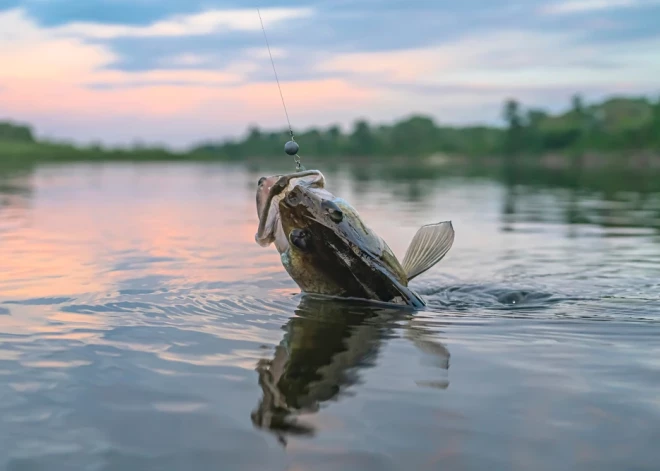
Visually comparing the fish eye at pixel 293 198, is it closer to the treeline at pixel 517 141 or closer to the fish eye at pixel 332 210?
the fish eye at pixel 332 210

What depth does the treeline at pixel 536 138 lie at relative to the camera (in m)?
127

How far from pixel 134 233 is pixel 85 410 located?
10.6 meters

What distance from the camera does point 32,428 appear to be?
4.27m

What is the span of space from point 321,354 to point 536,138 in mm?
149311

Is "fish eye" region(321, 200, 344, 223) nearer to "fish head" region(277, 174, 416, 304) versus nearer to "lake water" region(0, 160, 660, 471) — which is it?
"fish head" region(277, 174, 416, 304)

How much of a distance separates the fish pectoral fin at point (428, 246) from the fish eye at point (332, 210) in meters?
1.06

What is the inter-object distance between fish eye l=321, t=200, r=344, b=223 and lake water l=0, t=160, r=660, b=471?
1040mm

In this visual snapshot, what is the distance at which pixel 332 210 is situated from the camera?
6539 mm

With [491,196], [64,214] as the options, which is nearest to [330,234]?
[64,214]

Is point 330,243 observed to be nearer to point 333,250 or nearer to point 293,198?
point 333,250

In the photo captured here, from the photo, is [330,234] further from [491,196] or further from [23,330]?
[491,196]

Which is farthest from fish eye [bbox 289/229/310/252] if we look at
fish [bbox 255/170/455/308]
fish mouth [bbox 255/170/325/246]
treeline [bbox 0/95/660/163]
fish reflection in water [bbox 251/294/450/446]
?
treeline [bbox 0/95/660/163]

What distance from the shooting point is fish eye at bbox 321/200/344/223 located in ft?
21.4

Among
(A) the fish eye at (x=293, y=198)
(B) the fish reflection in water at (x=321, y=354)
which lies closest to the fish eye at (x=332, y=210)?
(A) the fish eye at (x=293, y=198)
